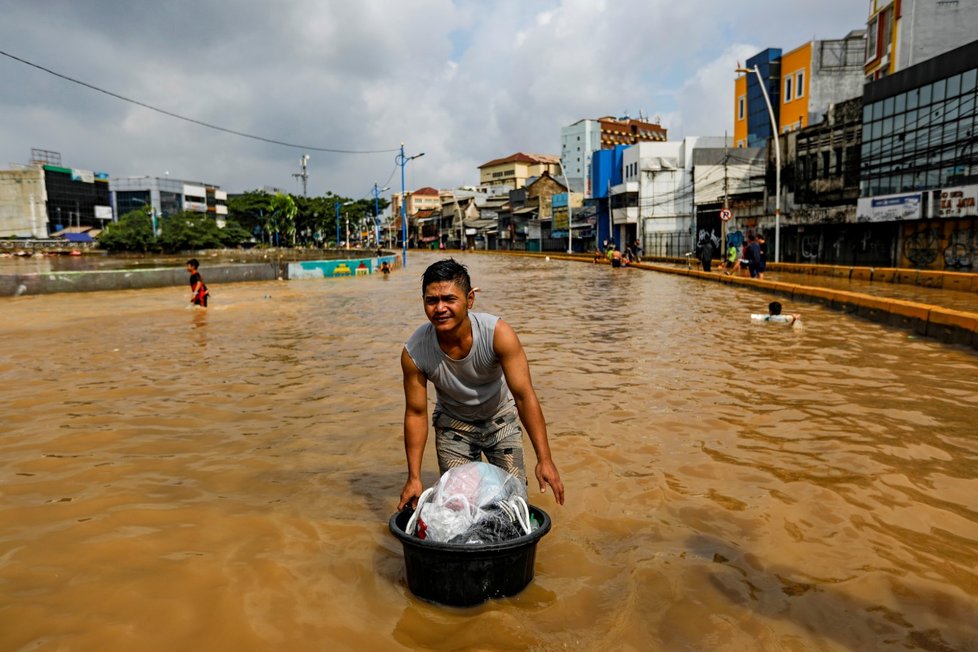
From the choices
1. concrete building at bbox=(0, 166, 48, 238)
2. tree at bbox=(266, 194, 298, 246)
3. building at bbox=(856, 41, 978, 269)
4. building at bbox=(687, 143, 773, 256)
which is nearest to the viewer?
building at bbox=(856, 41, 978, 269)

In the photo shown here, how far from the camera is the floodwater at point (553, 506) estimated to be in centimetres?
295

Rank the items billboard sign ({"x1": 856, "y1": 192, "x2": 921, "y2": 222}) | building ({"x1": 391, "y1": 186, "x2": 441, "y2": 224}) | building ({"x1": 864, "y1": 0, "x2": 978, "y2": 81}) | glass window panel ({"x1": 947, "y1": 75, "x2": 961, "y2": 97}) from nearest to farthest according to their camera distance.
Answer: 1. glass window panel ({"x1": 947, "y1": 75, "x2": 961, "y2": 97})
2. billboard sign ({"x1": 856, "y1": 192, "x2": 921, "y2": 222})
3. building ({"x1": 864, "y1": 0, "x2": 978, "y2": 81})
4. building ({"x1": 391, "y1": 186, "x2": 441, "y2": 224})

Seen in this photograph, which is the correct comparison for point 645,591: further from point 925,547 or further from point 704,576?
point 925,547

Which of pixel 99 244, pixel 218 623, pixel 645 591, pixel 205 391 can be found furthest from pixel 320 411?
pixel 99 244

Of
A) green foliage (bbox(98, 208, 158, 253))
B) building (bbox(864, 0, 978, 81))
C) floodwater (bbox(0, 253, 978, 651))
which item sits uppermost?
building (bbox(864, 0, 978, 81))

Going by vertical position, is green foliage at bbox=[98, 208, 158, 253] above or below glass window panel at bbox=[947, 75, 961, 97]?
below

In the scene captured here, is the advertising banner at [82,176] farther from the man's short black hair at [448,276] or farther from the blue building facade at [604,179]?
the man's short black hair at [448,276]

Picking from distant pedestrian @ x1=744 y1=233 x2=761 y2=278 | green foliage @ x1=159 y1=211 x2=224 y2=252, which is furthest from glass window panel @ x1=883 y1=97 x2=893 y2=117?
green foliage @ x1=159 y1=211 x2=224 y2=252

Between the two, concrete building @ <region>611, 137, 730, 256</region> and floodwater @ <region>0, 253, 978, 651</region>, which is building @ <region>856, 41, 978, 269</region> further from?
concrete building @ <region>611, 137, 730, 256</region>

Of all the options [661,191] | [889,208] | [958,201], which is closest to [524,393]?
[958,201]

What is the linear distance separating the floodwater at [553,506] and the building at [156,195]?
100m

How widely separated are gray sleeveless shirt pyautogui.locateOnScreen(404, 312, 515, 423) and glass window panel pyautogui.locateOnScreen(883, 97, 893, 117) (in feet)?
105

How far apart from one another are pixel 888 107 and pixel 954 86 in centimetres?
374

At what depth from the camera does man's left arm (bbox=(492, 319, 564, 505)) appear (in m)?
3.22
